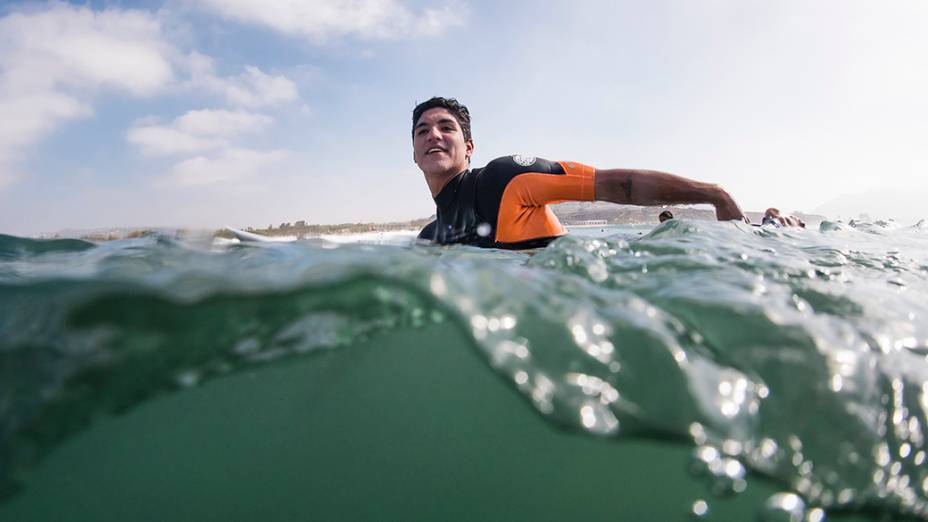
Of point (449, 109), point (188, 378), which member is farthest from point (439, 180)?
point (188, 378)

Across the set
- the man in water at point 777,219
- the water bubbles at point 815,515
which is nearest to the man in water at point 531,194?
the man in water at point 777,219

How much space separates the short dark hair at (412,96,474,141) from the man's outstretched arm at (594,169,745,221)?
1905 mm

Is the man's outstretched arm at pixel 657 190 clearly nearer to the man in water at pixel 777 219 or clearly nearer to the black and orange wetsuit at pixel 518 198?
the black and orange wetsuit at pixel 518 198

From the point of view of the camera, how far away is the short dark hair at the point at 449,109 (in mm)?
5176

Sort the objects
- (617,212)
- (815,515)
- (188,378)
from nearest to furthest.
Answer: (815,515) < (188,378) < (617,212)

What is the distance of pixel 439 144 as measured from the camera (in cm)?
470

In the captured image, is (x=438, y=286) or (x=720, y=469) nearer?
(x=720, y=469)

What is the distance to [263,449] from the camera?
2.92 metres

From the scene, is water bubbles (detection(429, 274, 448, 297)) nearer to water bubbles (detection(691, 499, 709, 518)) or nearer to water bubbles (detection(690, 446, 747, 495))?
water bubbles (detection(690, 446, 747, 495))

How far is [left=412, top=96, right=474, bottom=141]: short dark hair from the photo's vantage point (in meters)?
5.18

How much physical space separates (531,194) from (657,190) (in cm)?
112

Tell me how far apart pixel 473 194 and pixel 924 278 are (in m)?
3.70

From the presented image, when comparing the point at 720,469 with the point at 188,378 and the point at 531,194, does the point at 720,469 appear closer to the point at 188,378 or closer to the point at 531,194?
the point at 531,194

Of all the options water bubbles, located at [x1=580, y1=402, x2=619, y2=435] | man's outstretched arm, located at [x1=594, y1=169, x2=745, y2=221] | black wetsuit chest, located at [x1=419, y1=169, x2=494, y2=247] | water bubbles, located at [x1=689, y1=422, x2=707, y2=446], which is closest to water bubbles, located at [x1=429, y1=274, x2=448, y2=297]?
water bubbles, located at [x1=580, y1=402, x2=619, y2=435]
